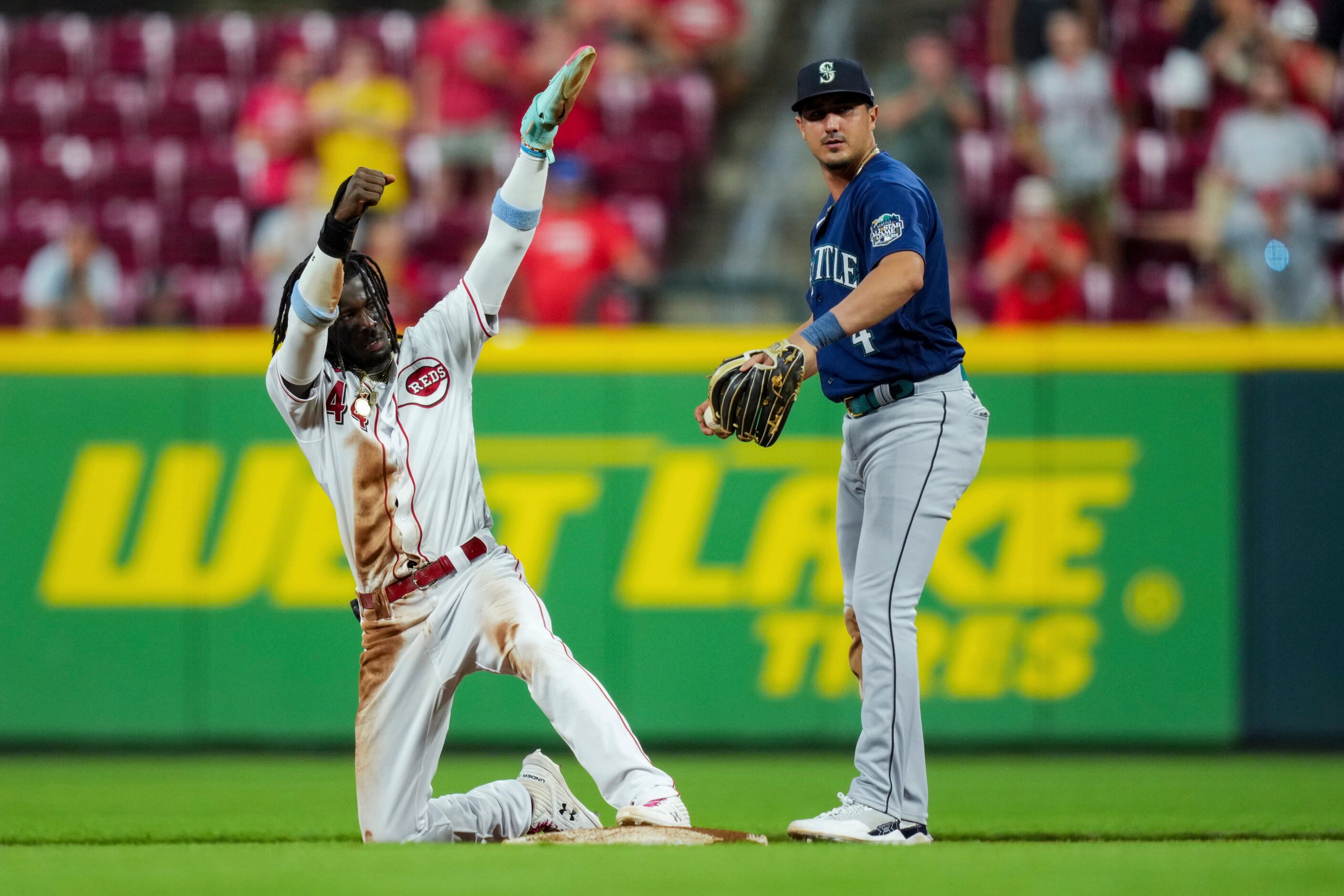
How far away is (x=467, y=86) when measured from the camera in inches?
392

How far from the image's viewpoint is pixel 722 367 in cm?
421

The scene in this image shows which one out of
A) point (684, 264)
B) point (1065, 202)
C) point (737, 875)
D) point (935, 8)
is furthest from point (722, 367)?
point (935, 8)

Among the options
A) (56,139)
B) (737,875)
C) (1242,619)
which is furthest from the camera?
(56,139)

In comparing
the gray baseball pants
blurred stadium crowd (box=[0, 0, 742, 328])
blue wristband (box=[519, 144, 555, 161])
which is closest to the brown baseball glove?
the gray baseball pants

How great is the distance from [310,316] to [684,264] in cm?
633

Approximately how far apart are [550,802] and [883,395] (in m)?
1.57

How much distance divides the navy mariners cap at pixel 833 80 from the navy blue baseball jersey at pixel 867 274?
226mm

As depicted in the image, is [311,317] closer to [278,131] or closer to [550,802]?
[550,802]

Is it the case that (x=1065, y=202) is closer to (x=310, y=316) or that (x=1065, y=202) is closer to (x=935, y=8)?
(x=935, y=8)

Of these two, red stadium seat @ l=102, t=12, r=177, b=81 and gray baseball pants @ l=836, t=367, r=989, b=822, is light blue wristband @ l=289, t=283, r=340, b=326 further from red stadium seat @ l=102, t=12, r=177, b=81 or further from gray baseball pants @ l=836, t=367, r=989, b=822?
red stadium seat @ l=102, t=12, r=177, b=81

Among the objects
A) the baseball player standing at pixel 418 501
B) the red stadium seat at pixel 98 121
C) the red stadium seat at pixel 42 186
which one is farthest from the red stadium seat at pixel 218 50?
the baseball player standing at pixel 418 501

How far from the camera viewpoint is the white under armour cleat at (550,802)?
471 centimetres

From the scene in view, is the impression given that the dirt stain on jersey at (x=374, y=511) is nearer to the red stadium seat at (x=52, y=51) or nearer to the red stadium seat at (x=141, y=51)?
the red stadium seat at (x=141, y=51)

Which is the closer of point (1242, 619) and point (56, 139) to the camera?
point (1242, 619)
